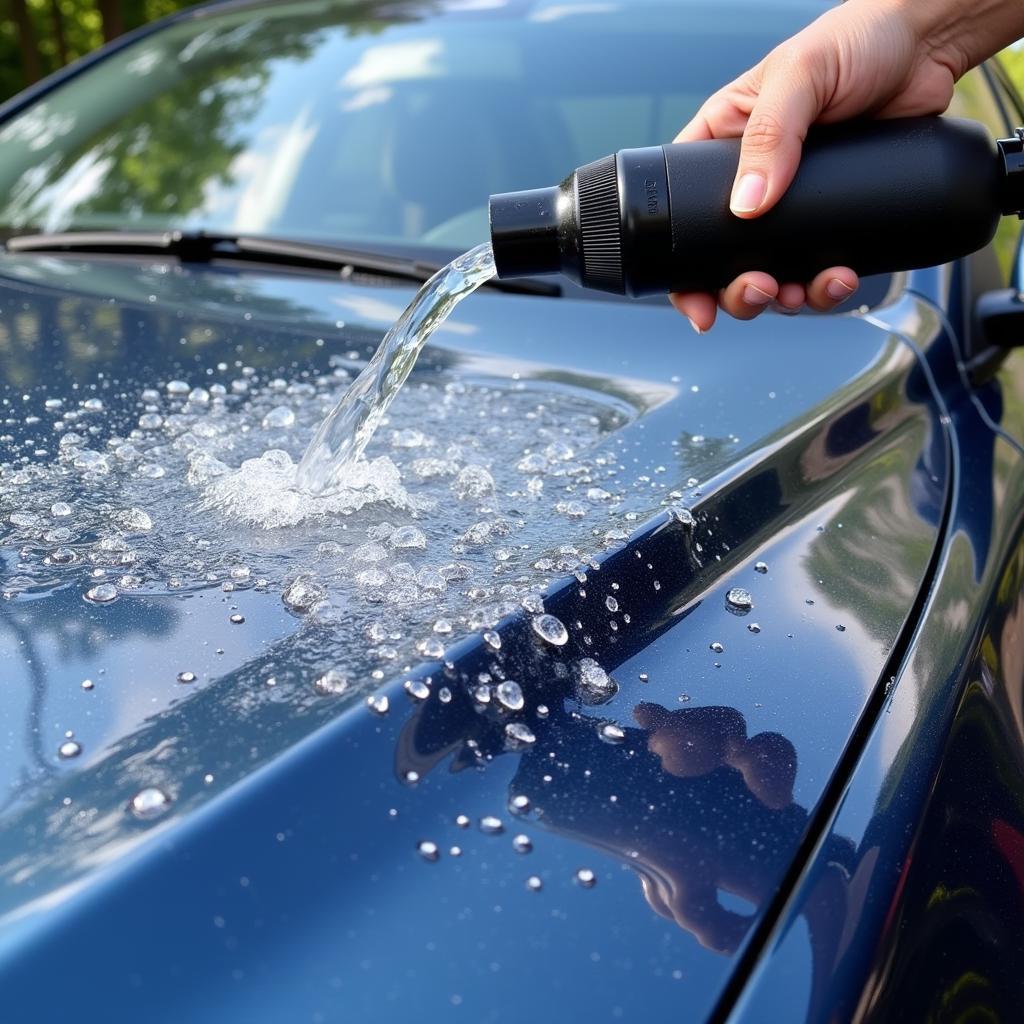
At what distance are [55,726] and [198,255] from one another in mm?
1395

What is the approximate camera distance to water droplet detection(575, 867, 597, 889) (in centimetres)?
78

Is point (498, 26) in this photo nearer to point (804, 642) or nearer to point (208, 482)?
point (208, 482)

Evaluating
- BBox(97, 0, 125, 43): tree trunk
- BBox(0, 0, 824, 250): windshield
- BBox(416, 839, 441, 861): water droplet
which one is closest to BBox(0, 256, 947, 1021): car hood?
BBox(416, 839, 441, 861): water droplet

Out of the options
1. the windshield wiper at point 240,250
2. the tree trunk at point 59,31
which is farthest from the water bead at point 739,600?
the tree trunk at point 59,31

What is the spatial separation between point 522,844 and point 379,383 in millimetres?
697

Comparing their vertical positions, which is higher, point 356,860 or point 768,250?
point 768,250

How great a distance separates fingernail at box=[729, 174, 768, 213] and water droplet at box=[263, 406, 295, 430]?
60cm

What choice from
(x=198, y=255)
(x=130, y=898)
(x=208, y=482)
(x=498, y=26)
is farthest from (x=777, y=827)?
(x=498, y=26)

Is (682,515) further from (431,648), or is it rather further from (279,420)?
(279,420)

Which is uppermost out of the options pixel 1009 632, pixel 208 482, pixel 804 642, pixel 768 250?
pixel 768 250

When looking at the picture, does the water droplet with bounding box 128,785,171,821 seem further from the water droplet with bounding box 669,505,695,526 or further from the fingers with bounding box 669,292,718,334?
the fingers with bounding box 669,292,718,334

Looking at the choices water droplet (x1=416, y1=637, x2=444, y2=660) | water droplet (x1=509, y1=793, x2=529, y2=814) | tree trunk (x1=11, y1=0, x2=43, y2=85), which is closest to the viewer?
water droplet (x1=509, y1=793, x2=529, y2=814)

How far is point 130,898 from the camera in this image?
722 mm

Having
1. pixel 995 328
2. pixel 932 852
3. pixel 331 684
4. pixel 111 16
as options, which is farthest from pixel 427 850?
→ pixel 111 16
